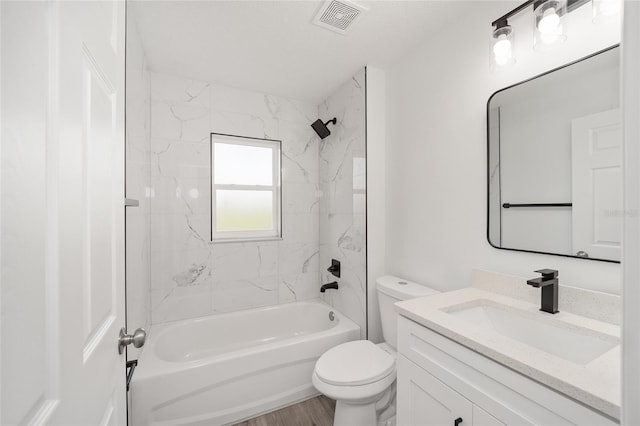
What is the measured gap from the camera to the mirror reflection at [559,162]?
1021 mm

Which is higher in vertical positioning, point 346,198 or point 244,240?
point 346,198

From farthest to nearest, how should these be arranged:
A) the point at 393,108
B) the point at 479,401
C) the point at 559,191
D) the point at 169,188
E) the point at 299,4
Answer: the point at 169,188
the point at 393,108
the point at 299,4
the point at 559,191
the point at 479,401

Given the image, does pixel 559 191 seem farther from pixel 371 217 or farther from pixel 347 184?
pixel 347 184

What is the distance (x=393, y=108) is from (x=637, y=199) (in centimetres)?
200

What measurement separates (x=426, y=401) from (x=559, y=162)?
115cm

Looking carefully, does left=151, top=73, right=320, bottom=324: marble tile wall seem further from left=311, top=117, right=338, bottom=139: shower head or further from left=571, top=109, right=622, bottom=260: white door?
left=571, top=109, right=622, bottom=260: white door

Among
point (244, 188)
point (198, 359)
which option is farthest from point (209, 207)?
point (198, 359)

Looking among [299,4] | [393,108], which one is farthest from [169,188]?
[393,108]

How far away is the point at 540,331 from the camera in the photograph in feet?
3.55

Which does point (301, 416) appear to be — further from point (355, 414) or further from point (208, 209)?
point (208, 209)

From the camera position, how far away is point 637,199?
0.31m

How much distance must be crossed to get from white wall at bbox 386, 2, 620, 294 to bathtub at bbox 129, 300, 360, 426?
0.94 metres

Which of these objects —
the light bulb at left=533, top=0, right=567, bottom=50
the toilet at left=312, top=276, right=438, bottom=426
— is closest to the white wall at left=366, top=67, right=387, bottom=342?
the toilet at left=312, top=276, right=438, bottom=426

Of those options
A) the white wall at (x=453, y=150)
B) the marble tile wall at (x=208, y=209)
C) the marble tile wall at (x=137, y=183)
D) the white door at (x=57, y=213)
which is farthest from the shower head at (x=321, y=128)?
the white door at (x=57, y=213)
